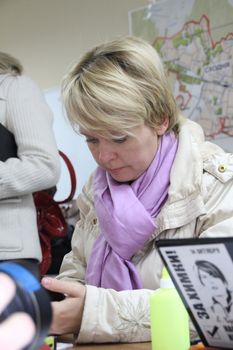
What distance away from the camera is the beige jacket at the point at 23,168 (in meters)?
1.64

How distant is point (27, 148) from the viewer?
168 cm

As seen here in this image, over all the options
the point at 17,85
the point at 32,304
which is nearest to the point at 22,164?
the point at 17,85

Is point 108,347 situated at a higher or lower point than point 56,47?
lower

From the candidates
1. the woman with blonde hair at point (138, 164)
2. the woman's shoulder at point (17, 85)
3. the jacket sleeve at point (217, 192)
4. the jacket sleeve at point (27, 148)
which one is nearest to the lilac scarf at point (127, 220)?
the woman with blonde hair at point (138, 164)

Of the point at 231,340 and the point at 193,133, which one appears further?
the point at 193,133

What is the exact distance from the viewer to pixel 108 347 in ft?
3.13

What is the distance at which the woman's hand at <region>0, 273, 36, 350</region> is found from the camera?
1.16 ft

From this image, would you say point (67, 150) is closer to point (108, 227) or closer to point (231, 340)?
point (108, 227)

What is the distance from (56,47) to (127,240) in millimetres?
2180

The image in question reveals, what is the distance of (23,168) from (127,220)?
541 mm

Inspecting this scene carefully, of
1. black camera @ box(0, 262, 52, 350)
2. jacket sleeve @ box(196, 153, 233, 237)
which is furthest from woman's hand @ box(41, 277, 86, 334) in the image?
black camera @ box(0, 262, 52, 350)

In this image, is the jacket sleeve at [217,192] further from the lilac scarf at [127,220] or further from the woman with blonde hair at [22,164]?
the woman with blonde hair at [22,164]

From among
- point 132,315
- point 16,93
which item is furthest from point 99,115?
point 16,93

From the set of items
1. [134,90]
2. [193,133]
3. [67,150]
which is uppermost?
[134,90]
